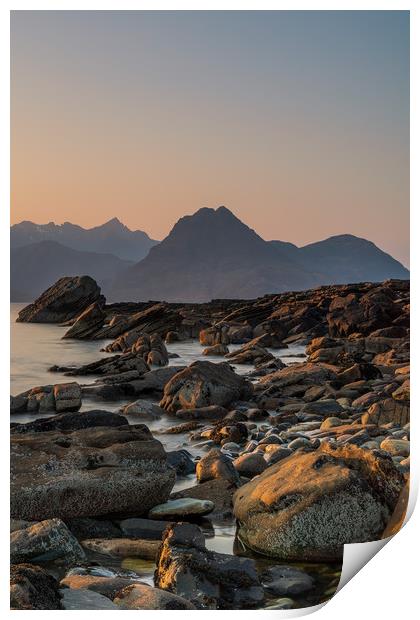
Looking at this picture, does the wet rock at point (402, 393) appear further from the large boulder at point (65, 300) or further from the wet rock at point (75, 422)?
the large boulder at point (65, 300)

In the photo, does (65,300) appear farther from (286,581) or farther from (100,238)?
(286,581)

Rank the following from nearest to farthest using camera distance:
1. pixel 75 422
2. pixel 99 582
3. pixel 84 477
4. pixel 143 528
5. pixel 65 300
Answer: pixel 99 582 < pixel 143 528 < pixel 84 477 < pixel 75 422 < pixel 65 300

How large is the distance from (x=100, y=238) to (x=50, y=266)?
30.5 inches

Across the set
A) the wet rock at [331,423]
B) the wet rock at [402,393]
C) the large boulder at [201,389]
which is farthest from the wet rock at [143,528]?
the wet rock at [402,393]

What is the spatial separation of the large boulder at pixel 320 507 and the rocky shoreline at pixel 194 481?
0.01 metres

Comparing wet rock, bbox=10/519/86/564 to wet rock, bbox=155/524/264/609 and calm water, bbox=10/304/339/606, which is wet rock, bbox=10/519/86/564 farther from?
wet rock, bbox=155/524/264/609

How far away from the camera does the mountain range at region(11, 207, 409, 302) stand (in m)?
9.58

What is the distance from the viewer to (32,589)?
4.69 metres

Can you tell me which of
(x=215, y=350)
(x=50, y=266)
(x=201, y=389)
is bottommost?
(x=201, y=389)

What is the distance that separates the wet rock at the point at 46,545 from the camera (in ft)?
18.4

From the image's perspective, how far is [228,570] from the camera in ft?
17.0

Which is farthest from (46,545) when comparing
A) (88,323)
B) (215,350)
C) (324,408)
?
(215,350)
